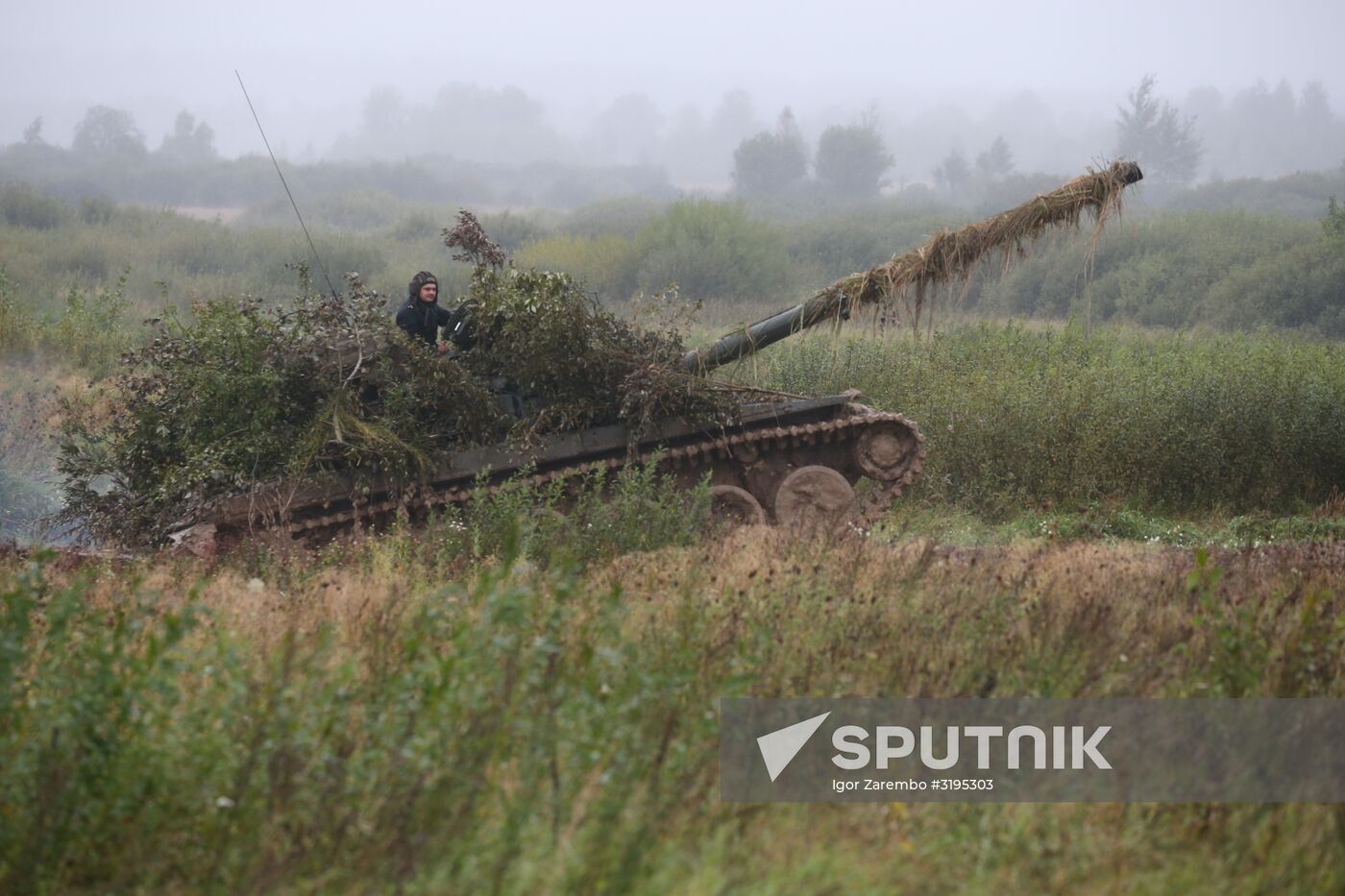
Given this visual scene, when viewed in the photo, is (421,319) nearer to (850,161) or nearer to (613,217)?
(613,217)

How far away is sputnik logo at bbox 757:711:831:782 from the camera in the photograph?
4.70 m

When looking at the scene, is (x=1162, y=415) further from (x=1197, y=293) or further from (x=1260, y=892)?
(x=1197, y=293)

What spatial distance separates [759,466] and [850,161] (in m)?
75.0

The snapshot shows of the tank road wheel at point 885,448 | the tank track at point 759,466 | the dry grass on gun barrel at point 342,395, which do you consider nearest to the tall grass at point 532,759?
the dry grass on gun barrel at point 342,395

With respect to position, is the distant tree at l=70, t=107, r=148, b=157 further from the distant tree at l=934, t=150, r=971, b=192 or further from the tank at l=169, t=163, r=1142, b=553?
the tank at l=169, t=163, r=1142, b=553

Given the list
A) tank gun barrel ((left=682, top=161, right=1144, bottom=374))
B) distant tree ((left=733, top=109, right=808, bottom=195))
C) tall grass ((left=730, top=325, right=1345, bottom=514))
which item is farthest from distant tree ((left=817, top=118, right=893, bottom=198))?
tank gun barrel ((left=682, top=161, right=1144, bottom=374))

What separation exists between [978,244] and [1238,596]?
4.85 m

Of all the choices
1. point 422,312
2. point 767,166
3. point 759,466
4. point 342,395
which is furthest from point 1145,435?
point 767,166

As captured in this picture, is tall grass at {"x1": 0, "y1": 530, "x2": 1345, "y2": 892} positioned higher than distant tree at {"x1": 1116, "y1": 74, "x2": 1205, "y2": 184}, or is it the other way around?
distant tree at {"x1": 1116, "y1": 74, "x2": 1205, "y2": 184}

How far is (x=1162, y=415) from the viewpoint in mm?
13664

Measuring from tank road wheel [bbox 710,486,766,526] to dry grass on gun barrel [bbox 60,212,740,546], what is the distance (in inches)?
25.4

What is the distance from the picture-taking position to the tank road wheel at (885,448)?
10.8 m

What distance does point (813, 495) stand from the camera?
10.7 m

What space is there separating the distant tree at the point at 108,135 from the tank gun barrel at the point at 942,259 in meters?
76.5
